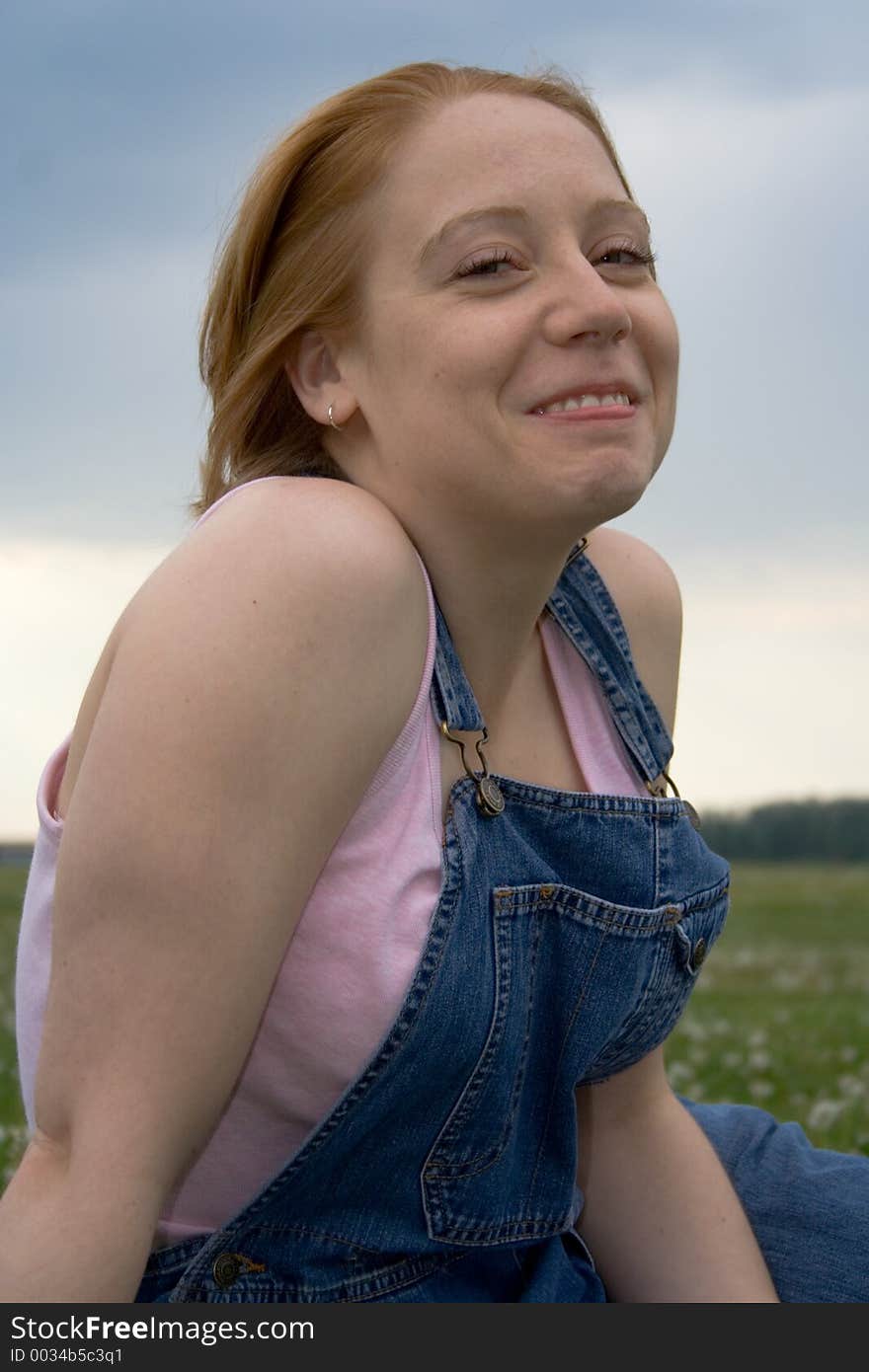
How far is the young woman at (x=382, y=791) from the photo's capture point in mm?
2602

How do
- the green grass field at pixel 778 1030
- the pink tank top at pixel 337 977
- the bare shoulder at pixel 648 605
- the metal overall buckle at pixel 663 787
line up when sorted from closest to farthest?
the pink tank top at pixel 337 977
the metal overall buckle at pixel 663 787
the bare shoulder at pixel 648 605
the green grass field at pixel 778 1030

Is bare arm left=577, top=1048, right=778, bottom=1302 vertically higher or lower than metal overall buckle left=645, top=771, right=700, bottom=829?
lower

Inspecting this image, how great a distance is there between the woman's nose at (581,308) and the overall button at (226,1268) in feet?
6.07

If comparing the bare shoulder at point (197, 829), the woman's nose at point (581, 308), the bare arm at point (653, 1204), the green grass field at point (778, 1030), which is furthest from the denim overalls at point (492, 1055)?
the green grass field at point (778, 1030)

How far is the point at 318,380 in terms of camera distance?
3.25 m

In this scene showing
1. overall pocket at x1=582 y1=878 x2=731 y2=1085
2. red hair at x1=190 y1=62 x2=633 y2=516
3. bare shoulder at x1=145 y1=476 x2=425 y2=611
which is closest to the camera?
bare shoulder at x1=145 y1=476 x2=425 y2=611

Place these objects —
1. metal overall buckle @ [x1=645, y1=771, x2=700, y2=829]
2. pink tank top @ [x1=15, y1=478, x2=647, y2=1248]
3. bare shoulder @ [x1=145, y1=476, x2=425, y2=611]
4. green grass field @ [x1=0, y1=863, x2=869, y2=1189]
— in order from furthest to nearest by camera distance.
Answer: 1. green grass field @ [x1=0, y1=863, x2=869, y2=1189]
2. metal overall buckle @ [x1=645, y1=771, x2=700, y2=829]
3. pink tank top @ [x1=15, y1=478, x2=647, y2=1248]
4. bare shoulder @ [x1=145, y1=476, x2=425, y2=611]

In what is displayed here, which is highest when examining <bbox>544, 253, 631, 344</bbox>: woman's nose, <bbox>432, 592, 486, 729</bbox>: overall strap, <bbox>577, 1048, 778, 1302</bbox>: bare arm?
<bbox>544, 253, 631, 344</bbox>: woman's nose

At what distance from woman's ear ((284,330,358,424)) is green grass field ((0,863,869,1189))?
10.2 feet

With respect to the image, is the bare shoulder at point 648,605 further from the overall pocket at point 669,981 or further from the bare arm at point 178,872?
the bare arm at point 178,872

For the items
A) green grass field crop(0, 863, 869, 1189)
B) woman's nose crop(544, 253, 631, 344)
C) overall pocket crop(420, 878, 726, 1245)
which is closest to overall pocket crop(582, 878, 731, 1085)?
overall pocket crop(420, 878, 726, 1245)

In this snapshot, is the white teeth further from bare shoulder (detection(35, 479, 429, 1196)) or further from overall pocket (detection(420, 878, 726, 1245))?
overall pocket (detection(420, 878, 726, 1245))

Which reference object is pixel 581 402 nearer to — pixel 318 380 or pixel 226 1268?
pixel 318 380

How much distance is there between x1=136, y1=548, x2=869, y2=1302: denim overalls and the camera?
2.90 metres
